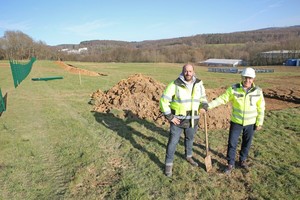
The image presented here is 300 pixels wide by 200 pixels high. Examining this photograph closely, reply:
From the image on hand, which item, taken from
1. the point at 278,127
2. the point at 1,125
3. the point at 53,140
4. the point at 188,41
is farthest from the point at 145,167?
the point at 188,41

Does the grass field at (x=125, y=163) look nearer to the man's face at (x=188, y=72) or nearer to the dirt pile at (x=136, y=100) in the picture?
the dirt pile at (x=136, y=100)

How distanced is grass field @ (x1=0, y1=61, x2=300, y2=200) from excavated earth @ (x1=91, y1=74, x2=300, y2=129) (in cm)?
57

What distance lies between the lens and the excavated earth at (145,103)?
8906 millimetres

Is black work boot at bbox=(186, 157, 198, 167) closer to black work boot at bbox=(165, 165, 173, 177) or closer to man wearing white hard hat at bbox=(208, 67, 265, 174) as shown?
black work boot at bbox=(165, 165, 173, 177)

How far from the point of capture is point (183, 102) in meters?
4.89

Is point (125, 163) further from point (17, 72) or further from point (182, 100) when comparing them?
point (17, 72)

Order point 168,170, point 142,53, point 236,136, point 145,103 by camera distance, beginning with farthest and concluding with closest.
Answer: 1. point 142,53
2. point 145,103
3. point 168,170
4. point 236,136

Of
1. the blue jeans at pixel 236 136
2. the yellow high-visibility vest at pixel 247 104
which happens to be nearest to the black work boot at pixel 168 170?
the blue jeans at pixel 236 136

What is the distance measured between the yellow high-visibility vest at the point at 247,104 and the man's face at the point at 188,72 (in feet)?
3.19

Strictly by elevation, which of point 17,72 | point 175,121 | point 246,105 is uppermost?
point 246,105

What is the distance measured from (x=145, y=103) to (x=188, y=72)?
5602 millimetres

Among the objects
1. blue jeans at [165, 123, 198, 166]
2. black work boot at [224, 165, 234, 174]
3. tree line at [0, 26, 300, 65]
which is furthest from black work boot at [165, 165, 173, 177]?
tree line at [0, 26, 300, 65]

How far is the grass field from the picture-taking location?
4824mm

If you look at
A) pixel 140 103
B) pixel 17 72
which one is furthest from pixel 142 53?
pixel 140 103
